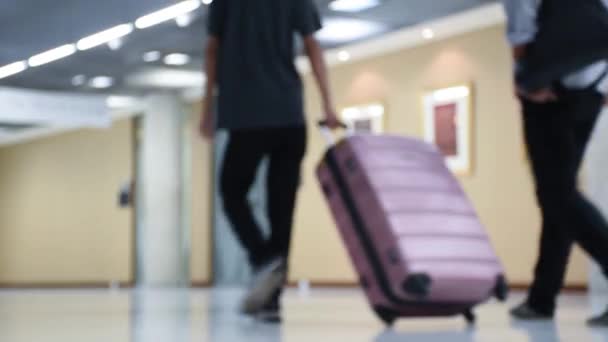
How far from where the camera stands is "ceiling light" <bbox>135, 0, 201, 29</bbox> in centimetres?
1023

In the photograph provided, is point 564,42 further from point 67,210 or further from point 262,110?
point 67,210

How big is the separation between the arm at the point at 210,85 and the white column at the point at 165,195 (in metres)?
12.9

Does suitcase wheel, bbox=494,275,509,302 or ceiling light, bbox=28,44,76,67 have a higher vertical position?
ceiling light, bbox=28,44,76,67

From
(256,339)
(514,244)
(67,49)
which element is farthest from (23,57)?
(256,339)

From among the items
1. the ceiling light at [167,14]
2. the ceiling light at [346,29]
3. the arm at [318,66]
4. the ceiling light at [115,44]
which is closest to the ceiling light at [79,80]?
the ceiling light at [115,44]

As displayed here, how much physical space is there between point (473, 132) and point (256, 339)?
8748mm

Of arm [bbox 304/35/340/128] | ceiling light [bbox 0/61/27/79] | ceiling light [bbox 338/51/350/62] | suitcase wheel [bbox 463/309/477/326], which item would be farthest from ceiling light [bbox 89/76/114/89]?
suitcase wheel [bbox 463/309/477/326]

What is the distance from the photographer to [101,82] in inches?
605

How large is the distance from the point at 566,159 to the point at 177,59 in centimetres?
1076

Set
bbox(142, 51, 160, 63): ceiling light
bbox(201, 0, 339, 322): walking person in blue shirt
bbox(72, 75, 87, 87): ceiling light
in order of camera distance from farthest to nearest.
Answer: bbox(72, 75, 87, 87): ceiling light, bbox(142, 51, 160, 63): ceiling light, bbox(201, 0, 339, 322): walking person in blue shirt

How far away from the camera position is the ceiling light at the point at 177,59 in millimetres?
13070

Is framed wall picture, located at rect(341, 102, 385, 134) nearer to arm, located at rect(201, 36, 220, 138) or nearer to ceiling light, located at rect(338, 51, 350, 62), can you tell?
ceiling light, located at rect(338, 51, 350, 62)

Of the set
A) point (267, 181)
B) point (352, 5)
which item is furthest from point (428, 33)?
point (267, 181)

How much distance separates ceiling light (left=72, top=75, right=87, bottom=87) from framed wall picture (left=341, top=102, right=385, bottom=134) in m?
4.45
